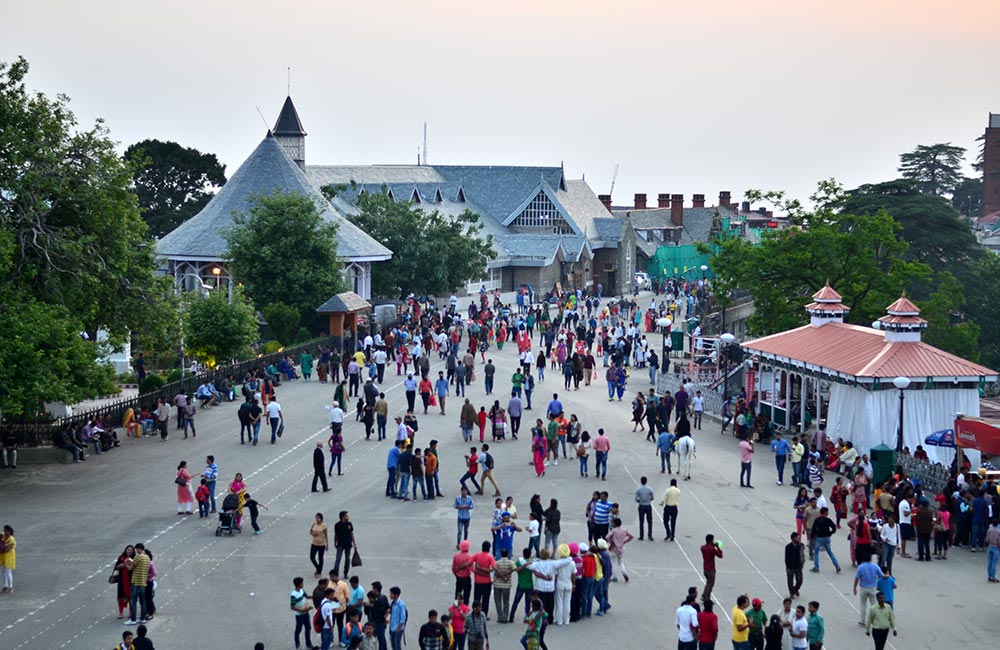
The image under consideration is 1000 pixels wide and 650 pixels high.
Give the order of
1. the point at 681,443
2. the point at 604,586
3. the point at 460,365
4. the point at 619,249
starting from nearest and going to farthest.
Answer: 1. the point at 604,586
2. the point at 681,443
3. the point at 460,365
4. the point at 619,249

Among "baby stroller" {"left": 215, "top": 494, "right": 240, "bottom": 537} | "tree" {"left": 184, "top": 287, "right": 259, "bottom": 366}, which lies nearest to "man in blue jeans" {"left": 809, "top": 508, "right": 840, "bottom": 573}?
"baby stroller" {"left": 215, "top": 494, "right": 240, "bottom": 537}

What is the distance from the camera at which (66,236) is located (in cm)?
2955

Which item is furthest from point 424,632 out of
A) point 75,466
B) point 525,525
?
point 75,466

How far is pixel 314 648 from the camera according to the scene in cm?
1678

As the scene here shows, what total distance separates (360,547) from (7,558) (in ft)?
19.8

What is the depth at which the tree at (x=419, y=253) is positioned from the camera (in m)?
61.3

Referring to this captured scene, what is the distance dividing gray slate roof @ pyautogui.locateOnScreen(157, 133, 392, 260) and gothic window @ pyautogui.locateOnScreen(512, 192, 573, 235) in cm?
2559

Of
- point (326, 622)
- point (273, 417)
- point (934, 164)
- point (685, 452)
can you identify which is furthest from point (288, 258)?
point (934, 164)

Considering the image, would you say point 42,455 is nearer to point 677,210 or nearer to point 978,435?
point 978,435

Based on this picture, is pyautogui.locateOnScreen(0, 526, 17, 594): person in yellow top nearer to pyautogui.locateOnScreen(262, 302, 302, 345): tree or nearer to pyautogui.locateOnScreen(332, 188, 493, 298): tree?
pyautogui.locateOnScreen(262, 302, 302, 345): tree

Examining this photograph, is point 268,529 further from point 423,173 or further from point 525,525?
point 423,173

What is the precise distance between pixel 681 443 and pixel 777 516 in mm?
3448

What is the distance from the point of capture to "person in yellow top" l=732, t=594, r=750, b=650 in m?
16.5

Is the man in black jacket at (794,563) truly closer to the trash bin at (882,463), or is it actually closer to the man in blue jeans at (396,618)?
the man in blue jeans at (396,618)
